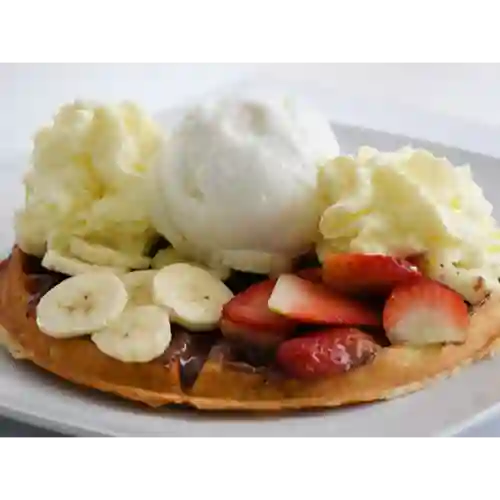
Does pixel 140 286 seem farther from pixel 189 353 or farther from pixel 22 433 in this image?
pixel 22 433

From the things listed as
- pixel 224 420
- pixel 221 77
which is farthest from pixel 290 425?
pixel 221 77

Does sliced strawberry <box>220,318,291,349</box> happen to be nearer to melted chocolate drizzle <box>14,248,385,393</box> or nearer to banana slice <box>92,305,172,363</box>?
melted chocolate drizzle <box>14,248,385,393</box>

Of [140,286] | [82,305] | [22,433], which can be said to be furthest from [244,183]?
[22,433]

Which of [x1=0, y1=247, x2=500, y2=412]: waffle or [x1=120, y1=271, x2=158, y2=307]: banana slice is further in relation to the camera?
[x1=120, y1=271, x2=158, y2=307]: banana slice

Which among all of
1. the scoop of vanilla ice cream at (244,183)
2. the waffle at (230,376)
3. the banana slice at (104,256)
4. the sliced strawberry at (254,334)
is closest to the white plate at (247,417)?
the waffle at (230,376)

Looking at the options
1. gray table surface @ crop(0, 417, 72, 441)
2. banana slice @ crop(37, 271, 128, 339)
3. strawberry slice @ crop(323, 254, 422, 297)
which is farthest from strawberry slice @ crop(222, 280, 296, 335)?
gray table surface @ crop(0, 417, 72, 441)

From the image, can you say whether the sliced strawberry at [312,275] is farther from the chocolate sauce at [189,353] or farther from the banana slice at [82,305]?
the banana slice at [82,305]
